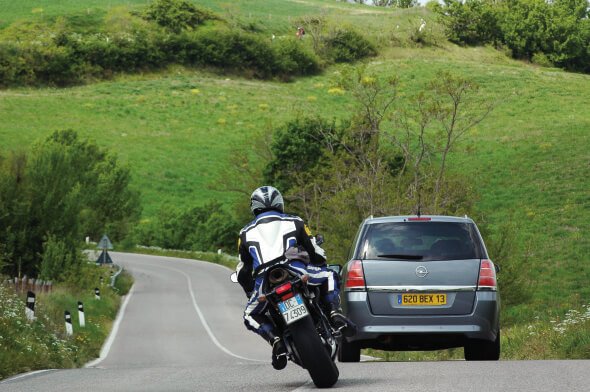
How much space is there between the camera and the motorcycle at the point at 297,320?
967 centimetres

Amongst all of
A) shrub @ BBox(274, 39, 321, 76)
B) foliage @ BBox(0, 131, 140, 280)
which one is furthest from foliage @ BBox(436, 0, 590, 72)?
foliage @ BBox(0, 131, 140, 280)

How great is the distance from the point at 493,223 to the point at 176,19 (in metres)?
69.6

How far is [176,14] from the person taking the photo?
118062 mm

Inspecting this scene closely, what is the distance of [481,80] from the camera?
335 ft

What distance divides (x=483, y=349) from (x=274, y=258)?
464cm

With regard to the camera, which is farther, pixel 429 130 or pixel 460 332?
pixel 429 130

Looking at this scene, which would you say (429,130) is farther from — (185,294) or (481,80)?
(185,294)

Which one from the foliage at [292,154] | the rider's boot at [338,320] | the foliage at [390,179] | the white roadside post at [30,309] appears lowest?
the foliage at [292,154]

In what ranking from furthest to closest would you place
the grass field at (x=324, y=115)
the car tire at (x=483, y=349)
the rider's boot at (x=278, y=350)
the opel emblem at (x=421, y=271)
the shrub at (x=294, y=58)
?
the shrub at (x=294, y=58) < the grass field at (x=324, y=115) < the car tire at (x=483, y=349) < the opel emblem at (x=421, y=271) < the rider's boot at (x=278, y=350)

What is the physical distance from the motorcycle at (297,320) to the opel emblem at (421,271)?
10.8 feet


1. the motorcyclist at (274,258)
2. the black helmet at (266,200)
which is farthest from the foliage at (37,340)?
the black helmet at (266,200)

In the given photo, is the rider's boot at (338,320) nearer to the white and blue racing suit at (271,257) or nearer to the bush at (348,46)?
the white and blue racing suit at (271,257)

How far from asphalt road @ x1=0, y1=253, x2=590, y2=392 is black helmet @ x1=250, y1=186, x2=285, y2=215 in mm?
1638

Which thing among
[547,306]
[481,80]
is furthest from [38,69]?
[547,306]
